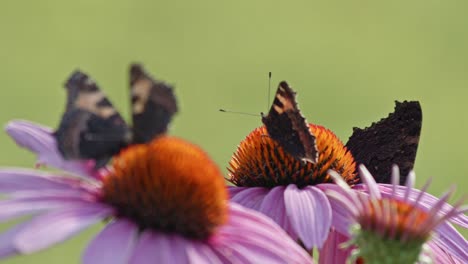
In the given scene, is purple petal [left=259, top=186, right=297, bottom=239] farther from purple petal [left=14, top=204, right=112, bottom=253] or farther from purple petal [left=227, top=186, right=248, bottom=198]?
purple petal [left=14, top=204, right=112, bottom=253]

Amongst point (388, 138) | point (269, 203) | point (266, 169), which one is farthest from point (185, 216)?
point (388, 138)

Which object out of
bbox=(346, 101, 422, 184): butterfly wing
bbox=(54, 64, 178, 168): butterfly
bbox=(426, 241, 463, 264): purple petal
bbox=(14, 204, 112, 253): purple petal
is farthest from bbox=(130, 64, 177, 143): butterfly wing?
bbox=(346, 101, 422, 184): butterfly wing

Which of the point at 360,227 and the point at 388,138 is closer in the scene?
the point at 360,227

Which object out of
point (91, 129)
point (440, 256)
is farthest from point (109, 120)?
point (440, 256)

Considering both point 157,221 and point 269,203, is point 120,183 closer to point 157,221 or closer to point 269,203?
point 157,221

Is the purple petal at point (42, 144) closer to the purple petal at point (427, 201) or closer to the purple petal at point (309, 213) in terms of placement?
the purple petal at point (309, 213)

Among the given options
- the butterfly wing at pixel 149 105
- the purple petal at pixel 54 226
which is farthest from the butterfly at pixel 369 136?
the purple petal at pixel 54 226
